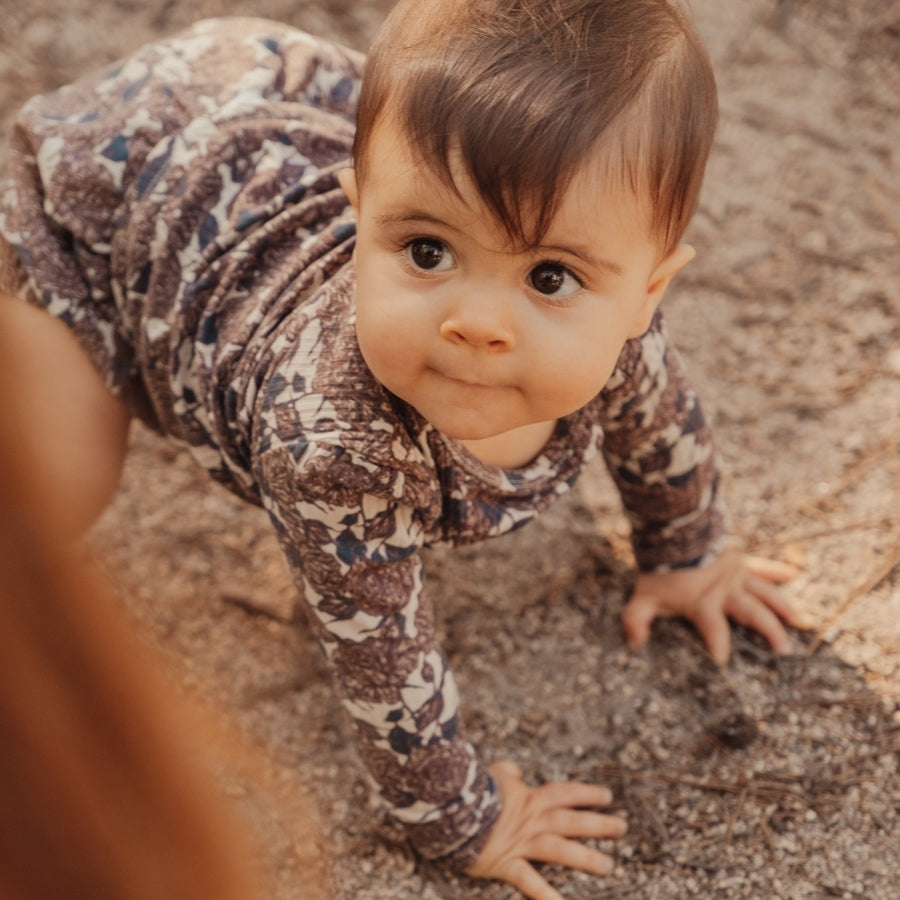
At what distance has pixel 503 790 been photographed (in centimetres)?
140

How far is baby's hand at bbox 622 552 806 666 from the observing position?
5.15 feet

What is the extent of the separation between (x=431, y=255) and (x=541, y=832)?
0.79 metres

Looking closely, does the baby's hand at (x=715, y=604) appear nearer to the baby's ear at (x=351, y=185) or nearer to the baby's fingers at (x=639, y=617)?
the baby's fingers at (x=639, y=617)

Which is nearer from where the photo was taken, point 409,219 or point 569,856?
point 409,219

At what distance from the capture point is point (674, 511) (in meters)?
1.50

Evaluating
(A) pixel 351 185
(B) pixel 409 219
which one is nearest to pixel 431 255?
(B) pixel 409 219

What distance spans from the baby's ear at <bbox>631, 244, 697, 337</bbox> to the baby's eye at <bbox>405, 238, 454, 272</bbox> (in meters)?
0.21

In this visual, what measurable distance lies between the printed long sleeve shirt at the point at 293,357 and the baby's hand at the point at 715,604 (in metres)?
0.17

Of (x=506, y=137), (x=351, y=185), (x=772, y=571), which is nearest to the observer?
(x=506, y=137)

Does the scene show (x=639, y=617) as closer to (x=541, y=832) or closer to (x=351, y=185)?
(x=541, y=832)

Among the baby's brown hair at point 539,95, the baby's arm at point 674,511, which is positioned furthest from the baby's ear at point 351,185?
the baby's arm at point 674,511

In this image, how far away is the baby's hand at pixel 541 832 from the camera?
135 cm

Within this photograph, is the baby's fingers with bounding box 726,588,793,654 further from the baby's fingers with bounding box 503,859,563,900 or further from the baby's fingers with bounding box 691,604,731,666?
the baby's fingers with bounding box 503,859,563,900

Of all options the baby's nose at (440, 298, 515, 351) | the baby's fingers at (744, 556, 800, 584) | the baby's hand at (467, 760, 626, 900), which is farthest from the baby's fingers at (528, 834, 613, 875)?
the baby's nose at (440, 298, 515, 351)
